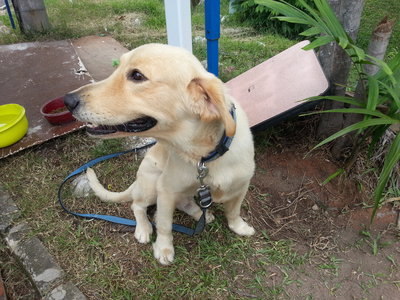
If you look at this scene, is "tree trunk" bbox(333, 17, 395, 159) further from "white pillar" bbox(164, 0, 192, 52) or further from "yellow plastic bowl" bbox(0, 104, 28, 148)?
"yellow plastic bowl" bbox(0, 104, 28, 148)

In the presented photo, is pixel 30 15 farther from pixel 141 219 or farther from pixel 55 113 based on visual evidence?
pixel 141 219

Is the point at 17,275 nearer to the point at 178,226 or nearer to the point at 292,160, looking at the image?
the point at 178,226

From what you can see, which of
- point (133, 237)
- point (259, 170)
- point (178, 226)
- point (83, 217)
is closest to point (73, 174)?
point (83, 217)

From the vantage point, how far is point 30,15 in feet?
17.9

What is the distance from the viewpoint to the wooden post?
5410 millimetres

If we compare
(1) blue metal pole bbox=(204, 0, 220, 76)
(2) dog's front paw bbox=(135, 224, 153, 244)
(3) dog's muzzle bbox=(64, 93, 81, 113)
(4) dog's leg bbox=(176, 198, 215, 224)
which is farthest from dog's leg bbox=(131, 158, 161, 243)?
(1) blue metal pole bbox=(204, 0, 220, 76)

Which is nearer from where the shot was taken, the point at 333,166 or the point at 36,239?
the point at 36,239

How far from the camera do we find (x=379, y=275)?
7.48 feet

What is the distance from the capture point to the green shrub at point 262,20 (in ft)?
20.9

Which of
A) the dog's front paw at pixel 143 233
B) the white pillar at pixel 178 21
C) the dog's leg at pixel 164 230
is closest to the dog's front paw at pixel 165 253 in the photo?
the dog's leg at pixel 164 230

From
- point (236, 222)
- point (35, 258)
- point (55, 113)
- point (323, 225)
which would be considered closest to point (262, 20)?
point (55, 113)

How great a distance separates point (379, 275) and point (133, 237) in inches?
69.4

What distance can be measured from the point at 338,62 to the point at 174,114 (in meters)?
1.59

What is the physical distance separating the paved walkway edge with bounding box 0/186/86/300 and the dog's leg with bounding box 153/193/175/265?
563mm
